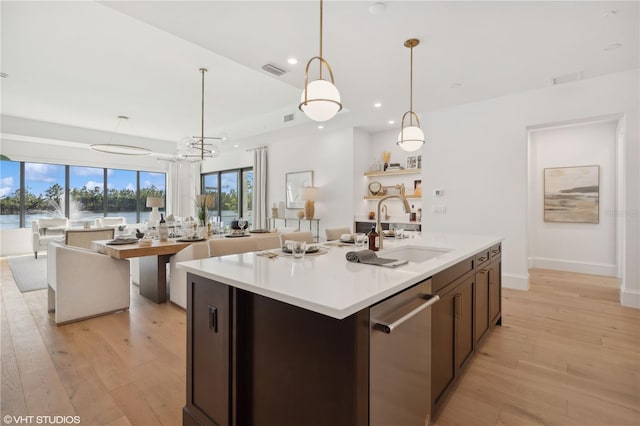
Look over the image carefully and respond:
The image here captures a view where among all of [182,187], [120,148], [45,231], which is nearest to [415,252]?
[120,148]

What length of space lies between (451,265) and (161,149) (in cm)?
883

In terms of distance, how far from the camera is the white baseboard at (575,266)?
511 centimetres

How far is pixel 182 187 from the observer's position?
1027cm

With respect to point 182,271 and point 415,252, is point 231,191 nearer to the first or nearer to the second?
point 182,271

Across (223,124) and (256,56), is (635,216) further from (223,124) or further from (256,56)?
(223,124)

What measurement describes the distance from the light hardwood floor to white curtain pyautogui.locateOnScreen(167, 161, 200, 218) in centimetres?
676

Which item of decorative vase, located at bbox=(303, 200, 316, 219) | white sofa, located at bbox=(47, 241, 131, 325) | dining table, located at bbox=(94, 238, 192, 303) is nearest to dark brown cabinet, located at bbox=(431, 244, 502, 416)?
dining table, located at bbox=(94, 238, 192, 303)

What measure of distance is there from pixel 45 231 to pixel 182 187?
12.7 feet

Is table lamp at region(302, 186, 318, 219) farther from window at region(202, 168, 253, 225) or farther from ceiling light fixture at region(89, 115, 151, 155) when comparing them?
ceiling light fixture at region(89, 115, 151, 155)

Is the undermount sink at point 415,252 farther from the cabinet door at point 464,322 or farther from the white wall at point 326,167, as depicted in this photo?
the white wall at point 326,167

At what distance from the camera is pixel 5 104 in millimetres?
5609

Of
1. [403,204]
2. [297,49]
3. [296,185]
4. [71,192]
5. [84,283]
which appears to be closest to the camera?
[403,204]

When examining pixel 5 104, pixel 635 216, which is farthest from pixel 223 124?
pixel 635 216

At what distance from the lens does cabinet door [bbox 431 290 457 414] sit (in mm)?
1636
